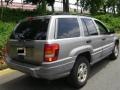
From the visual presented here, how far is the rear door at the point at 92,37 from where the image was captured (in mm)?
6523

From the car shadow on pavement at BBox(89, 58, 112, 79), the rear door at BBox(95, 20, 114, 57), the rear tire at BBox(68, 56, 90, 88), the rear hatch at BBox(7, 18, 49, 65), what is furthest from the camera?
the rear door at BBox(95, 20, 114, 57)

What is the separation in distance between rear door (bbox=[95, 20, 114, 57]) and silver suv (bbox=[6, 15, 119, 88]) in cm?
75

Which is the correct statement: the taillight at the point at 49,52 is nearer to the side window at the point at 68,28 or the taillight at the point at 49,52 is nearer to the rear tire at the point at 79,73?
the side window at the point at 68,28

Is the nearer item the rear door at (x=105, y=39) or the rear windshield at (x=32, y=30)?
the rear windshield at (x=32, y=30)

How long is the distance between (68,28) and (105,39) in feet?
7.11

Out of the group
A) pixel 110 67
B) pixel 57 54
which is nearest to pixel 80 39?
pixel 57 54

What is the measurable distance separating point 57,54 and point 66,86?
3.94 feet

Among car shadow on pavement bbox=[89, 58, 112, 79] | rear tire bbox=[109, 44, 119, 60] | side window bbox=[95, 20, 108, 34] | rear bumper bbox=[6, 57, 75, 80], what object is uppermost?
side window bbox=[95, 20, 108, 34]

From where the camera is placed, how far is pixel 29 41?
219 inches

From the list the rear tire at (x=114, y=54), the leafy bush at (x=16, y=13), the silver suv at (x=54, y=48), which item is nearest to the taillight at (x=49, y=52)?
the silver suv at (x=54, y=48)

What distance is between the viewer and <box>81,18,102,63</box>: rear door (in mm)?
6523

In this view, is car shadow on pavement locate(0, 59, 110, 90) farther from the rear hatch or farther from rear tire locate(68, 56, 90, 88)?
the rear hatch

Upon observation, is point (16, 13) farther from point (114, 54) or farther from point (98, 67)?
point (98, 67)

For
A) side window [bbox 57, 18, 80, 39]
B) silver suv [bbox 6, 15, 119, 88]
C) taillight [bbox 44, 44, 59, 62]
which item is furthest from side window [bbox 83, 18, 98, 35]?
taillight [bbox 44, 44, 59, 62]
